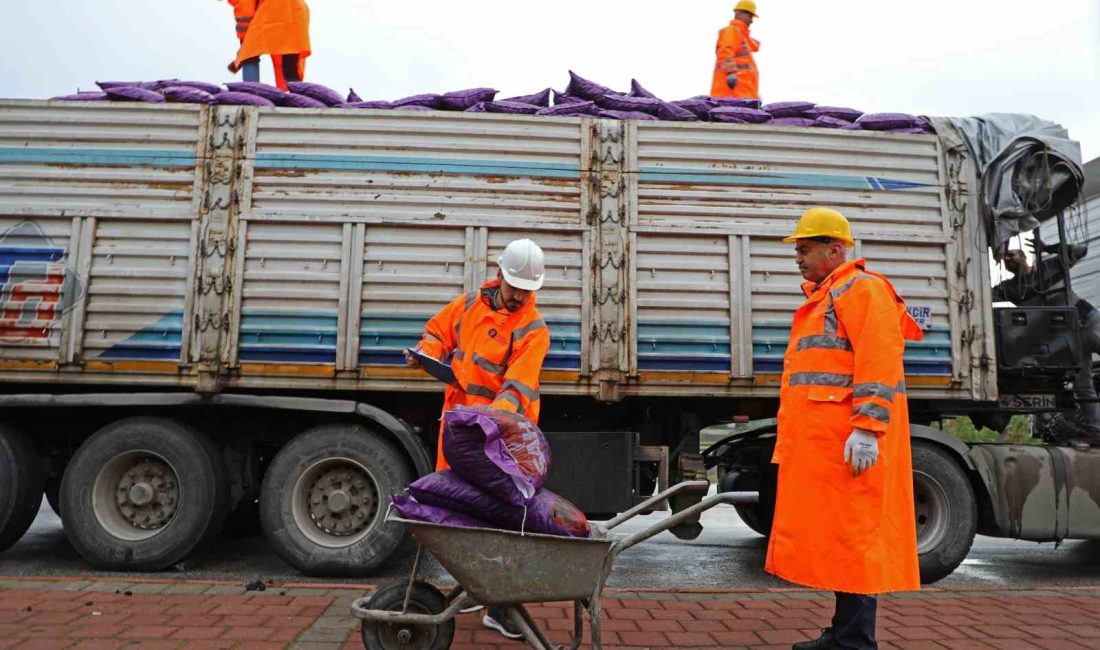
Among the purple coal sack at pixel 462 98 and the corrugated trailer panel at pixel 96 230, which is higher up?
the purple coal sack at pixel 462 98

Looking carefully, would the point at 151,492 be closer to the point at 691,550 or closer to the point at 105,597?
the point at 105,597

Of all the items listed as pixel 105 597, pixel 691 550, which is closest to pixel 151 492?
pixel 105 597

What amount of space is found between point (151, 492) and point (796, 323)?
14.2 ft

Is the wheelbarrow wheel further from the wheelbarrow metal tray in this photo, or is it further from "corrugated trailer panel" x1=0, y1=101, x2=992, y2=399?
"corrugated trailer panel" x1=0, y1=101, x2=992, y2=399

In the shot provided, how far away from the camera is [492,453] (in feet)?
8.78

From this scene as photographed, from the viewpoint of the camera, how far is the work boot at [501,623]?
344 cm

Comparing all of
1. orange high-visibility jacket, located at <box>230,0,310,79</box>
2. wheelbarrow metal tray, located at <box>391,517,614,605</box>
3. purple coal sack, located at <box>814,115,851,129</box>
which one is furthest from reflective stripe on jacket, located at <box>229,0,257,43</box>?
wheelbarrow metal tray, located at <box>391,517,614,605</box>

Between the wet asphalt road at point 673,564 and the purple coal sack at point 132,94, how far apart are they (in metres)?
3.34

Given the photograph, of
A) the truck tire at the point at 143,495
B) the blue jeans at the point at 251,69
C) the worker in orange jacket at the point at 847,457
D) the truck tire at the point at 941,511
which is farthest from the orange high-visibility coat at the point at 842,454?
the blue jeans at the point at 251,69

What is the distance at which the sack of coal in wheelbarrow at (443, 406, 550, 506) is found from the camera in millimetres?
2674

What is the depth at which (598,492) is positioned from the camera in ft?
16.2

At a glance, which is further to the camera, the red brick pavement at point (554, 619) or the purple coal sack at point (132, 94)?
the purple coal sack at point (132, 94)

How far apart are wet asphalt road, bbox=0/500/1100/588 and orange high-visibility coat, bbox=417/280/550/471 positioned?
193 cm

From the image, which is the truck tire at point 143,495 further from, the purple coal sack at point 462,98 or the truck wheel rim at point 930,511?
the truck wheel rim at point 930,511
